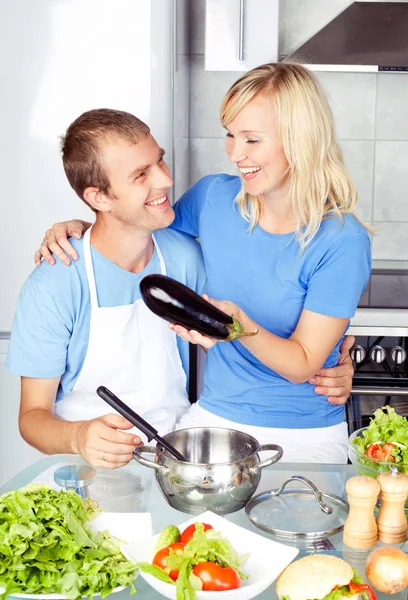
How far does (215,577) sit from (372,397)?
1.55 metres

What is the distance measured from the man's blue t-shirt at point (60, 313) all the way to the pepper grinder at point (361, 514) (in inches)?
33.1

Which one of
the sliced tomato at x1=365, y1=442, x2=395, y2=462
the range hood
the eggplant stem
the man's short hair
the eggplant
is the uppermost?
the range hood

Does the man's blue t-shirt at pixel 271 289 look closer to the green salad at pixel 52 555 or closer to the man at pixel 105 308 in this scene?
the man at pixel 105 308

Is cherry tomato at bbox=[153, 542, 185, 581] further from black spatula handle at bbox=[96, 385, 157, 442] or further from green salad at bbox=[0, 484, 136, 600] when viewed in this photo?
black spatula handle at bbox=[96, 385, 157, 442]

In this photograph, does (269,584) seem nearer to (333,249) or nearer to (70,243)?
(333,249)

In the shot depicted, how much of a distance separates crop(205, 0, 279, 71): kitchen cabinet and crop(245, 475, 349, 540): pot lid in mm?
1579

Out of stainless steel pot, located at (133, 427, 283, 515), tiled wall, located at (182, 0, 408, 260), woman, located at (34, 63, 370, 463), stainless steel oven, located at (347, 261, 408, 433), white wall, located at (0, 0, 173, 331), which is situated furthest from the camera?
tiled wall, located at (182, 0, 408, 260)

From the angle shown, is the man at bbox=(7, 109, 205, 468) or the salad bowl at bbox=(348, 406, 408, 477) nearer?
the salad bowl at bbox=(348, 406, 408, 477)

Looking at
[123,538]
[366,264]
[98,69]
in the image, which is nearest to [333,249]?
[366,264]

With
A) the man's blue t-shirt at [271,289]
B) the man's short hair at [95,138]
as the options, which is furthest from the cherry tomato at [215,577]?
the man's short hair at [95,138]

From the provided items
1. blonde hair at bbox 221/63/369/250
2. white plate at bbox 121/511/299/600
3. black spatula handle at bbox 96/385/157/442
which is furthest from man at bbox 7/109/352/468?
white plate at bbox 121/511/299/600

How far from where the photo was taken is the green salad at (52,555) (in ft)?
3.11

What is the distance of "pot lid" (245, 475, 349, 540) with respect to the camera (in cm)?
112

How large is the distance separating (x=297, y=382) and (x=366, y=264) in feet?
0.95
